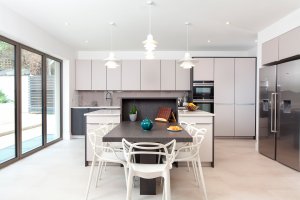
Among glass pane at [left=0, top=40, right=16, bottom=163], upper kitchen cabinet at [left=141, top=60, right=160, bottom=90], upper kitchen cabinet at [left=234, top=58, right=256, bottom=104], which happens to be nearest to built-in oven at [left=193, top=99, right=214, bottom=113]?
upper kitchen cabinet at [left=234, top=58, right=256, bottom=104]

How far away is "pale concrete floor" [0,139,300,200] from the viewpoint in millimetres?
2959

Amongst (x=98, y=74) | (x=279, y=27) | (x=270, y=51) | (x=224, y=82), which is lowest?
(x=224, y=82)

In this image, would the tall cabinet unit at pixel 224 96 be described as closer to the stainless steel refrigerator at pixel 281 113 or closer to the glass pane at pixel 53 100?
the stainless steel refrigerator at pixel 281 113

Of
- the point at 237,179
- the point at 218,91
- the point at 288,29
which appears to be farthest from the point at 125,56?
the point at 237,179

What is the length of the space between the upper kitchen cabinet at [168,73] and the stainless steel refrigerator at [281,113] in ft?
8.86

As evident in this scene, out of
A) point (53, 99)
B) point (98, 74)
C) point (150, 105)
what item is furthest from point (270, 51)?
point (53, 99)

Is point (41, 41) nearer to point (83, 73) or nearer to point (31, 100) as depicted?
point (31, 100)

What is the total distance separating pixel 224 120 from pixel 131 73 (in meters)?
2.99

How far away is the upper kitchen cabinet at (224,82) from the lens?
22.2ft

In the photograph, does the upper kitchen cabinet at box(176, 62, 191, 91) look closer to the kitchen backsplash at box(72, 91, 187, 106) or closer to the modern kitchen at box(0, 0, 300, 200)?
the modern kitchen at box(0, 0, 300, 200)

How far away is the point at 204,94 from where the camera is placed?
6773 mm

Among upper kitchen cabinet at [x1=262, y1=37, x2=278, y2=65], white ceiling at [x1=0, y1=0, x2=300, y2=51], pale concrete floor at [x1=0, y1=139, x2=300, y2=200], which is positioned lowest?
pale concrete floor at [x1=0, y1=139, x2=300, y2=200]

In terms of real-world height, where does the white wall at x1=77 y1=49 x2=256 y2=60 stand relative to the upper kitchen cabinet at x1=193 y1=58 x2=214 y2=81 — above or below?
above

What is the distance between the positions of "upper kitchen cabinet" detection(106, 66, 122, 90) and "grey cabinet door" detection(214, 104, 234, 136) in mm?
2913
